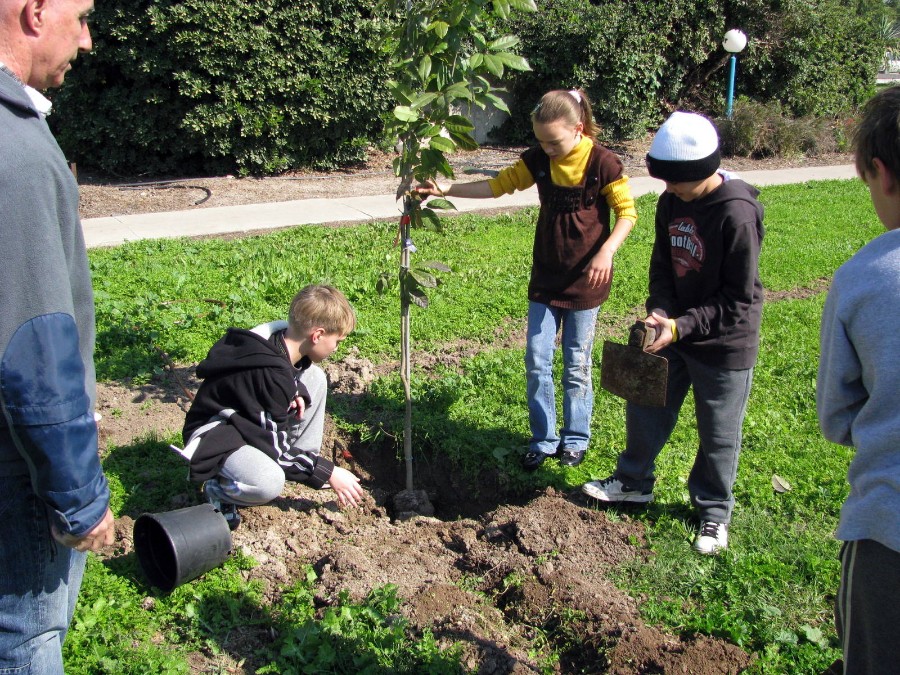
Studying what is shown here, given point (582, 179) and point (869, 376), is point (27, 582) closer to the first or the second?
point (869, 376)

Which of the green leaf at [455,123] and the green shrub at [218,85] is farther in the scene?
Answer: the green shrub at [218,85]

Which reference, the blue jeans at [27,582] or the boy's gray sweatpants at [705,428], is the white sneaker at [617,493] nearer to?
the boy's gray sweatpants at [705,428]

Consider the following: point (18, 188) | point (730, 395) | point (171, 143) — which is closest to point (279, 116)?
point (171, 143)

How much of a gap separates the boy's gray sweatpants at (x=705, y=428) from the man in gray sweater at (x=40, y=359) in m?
2.36

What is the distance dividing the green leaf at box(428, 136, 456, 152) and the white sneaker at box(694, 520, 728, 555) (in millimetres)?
1925

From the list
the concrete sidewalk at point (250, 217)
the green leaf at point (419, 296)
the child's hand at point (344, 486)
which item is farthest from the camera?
the concrete sidewalk at point (250, 217)

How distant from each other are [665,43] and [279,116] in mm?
7799

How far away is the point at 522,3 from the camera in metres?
3.19

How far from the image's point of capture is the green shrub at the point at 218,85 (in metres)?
9.81

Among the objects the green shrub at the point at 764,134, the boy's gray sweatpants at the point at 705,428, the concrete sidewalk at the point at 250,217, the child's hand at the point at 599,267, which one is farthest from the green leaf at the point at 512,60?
the green shrub at the point at 764,134

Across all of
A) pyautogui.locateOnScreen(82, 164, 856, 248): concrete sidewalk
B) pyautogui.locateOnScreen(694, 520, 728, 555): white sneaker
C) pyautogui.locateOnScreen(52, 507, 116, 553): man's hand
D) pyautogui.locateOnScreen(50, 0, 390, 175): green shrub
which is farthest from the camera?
pyautogui.locateOnScreen(50, 0, 390, 175): green shrub

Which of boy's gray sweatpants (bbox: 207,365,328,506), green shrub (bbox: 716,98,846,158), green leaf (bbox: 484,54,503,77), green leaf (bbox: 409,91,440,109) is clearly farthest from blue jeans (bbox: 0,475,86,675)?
green shrub (bbox: 716,98,846,158)

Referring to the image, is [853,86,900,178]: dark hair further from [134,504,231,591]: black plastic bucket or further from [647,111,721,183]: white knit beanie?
[134,504,231,591]: black plastic bucket

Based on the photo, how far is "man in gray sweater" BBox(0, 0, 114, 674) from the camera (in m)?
1.72
